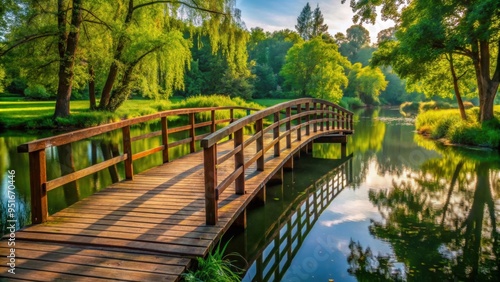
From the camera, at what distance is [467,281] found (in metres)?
4.41

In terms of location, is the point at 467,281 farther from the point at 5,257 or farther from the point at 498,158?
the point at 498,158

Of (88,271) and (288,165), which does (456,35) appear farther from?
(88,271)

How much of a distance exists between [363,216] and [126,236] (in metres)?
4.29

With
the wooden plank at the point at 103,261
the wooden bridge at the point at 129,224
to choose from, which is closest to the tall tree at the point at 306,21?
the wooden bridge at the point at 129,224

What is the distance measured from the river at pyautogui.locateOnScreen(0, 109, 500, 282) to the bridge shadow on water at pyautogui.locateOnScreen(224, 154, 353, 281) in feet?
0.05

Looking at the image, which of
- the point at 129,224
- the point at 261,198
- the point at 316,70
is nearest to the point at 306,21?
the point at 316,70

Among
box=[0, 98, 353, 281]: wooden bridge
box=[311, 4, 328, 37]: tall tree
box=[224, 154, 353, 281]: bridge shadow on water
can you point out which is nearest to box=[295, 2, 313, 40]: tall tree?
box=[311, 4, 328, 37]: tall tree

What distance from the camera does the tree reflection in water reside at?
184 inches

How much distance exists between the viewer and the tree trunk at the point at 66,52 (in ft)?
55.8

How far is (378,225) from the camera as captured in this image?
20.9ft

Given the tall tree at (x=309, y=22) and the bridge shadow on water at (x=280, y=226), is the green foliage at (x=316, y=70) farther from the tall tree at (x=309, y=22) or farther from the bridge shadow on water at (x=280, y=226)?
the tall tree at (x=309, y=22)

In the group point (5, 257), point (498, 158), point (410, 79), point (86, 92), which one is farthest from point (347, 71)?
point (5, 257)

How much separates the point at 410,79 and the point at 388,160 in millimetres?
7539

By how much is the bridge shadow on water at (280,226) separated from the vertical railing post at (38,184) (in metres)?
2.35
